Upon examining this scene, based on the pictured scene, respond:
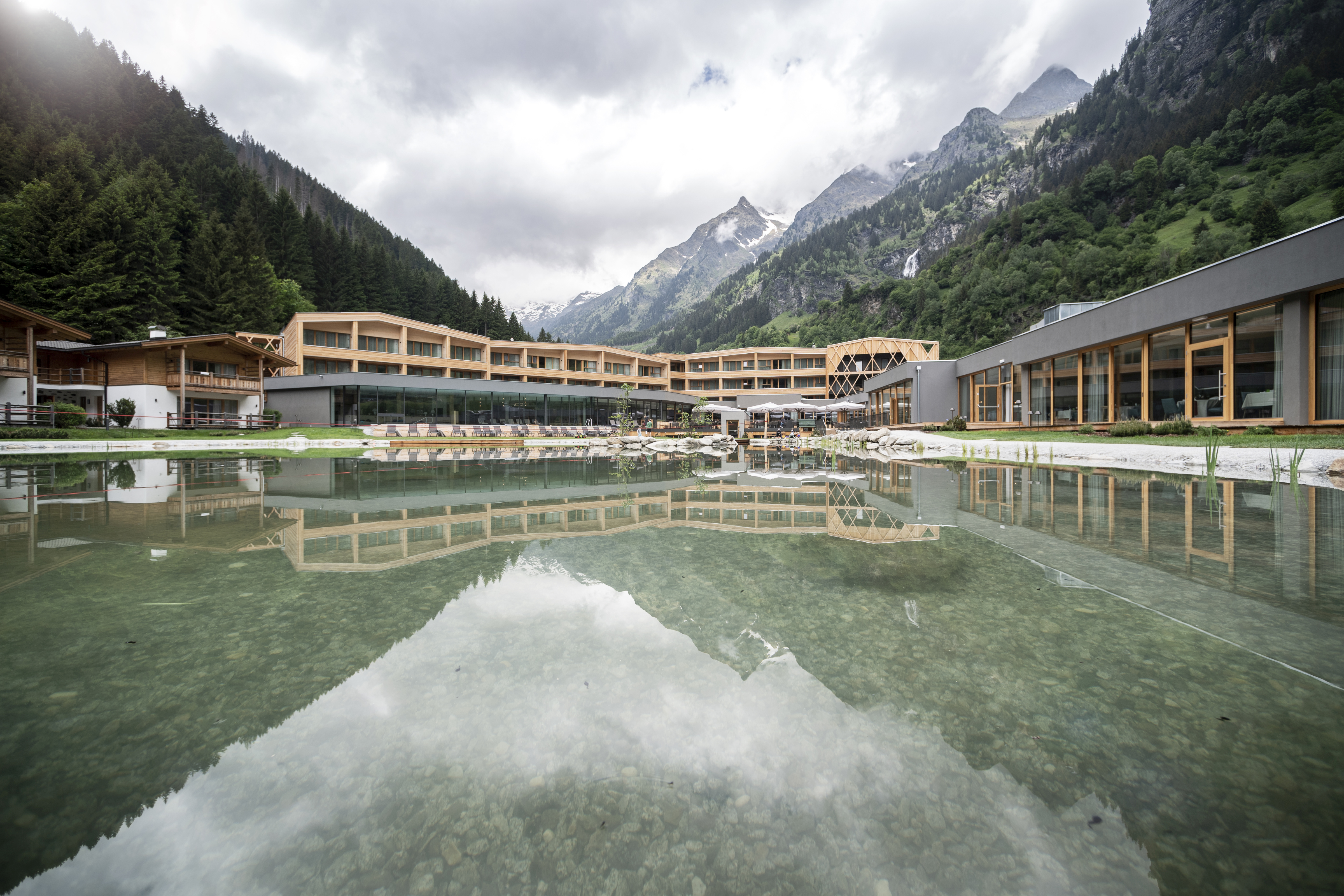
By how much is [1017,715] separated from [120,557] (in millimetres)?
5950

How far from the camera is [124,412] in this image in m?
26.4

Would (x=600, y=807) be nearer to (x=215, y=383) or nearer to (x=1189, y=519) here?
(x=1189, y=519)

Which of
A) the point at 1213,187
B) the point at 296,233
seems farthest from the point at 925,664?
the point at 1213,187

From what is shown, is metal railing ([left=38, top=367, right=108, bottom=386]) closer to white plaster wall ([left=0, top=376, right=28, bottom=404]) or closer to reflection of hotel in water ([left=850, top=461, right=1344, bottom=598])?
white plaster wall ([left=0, top=376, right=28, bottom=404])

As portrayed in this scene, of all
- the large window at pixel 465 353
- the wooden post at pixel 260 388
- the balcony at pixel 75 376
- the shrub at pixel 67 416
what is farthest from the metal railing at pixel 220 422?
the large window at pixel 465 353

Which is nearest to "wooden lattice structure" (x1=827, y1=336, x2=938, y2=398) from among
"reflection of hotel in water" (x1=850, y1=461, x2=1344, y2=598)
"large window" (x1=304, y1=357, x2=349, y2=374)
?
"large window" (x1=304, y1=357, x2=349, y2=374)

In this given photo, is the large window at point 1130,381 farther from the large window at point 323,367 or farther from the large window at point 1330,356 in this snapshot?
the large window at point 323,367

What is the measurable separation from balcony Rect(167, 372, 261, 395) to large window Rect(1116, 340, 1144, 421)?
40.0 m

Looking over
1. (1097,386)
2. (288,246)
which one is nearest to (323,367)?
(288,246)

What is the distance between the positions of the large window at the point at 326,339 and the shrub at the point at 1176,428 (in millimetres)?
44908

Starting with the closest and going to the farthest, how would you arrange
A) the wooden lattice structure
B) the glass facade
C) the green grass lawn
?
the green grass lawn < the glass facade < the wooden lattice structure

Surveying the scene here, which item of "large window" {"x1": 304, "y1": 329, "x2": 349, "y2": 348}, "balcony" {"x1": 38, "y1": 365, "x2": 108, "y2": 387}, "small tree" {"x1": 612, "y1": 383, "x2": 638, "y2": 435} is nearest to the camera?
"balcony" {"x1": 38, "y1": 365, "x2": 108, "y2": 387}

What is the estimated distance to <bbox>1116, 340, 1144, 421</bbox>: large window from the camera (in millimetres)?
15883

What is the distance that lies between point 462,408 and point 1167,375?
37.3 meters
